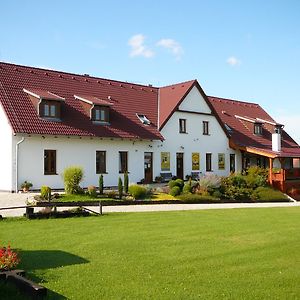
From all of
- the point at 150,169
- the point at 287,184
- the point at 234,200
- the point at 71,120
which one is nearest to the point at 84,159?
the point at 71,120

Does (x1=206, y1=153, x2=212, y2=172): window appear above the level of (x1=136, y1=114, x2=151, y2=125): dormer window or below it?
below

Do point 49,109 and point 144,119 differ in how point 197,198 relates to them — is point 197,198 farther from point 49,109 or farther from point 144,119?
point 49,109

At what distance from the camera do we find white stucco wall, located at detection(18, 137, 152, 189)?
25953mm

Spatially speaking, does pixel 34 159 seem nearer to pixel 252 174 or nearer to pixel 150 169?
pixel 150 169

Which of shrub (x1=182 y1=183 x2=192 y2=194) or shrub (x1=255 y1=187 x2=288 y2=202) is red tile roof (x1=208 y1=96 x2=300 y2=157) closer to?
shrub (x1=255 y1=187 x2=288 y2=202)

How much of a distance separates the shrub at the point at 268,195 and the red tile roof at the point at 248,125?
4.77 metres

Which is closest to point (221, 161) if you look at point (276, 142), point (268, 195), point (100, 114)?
point (276, 142)

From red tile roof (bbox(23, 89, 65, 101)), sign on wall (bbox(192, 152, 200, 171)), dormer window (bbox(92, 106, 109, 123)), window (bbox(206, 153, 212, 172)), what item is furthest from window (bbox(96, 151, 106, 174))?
window (bbox(206, 153, 212, 172))

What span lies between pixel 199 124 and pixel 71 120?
476 inches

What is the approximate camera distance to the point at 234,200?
28.3 m

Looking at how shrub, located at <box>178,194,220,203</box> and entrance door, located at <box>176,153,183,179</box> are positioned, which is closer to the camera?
shrub, located at <box>178,194,220,203</box>

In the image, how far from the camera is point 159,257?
32.8 feet

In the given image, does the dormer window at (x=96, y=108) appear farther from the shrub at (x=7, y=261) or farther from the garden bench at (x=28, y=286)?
the garden bench at (x=28, y=286)

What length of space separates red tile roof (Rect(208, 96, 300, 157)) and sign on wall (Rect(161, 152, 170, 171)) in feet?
24.8
